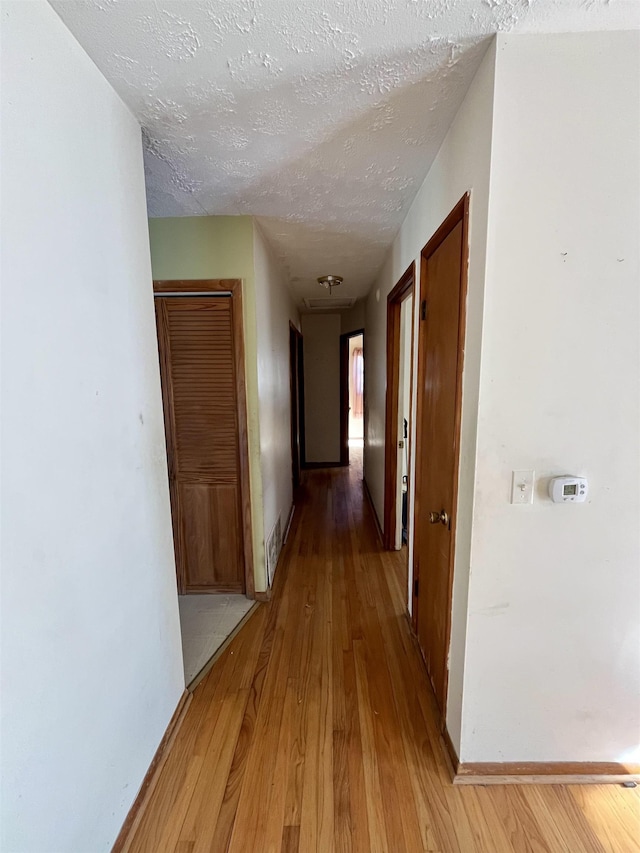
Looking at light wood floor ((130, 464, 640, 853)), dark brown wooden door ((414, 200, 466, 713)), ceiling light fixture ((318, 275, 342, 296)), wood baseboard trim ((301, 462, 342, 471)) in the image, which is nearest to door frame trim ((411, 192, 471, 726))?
dark brown wooden door ((414, 200, 466, 713))

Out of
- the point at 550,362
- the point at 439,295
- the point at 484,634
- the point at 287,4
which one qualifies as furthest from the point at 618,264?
the point at 484,634

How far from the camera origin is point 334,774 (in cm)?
135

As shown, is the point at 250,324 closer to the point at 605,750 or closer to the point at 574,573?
the point at 574,573

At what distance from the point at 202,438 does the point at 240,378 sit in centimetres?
48

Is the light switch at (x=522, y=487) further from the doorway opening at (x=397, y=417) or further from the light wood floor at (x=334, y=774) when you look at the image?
the doorway opening at (x=397, y=417)

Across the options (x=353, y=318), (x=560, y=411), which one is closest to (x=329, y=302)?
(x=353, y=318)

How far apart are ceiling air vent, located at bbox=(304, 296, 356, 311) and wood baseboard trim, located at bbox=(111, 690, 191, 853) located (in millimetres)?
4046

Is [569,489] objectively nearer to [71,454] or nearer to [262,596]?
[71,454]

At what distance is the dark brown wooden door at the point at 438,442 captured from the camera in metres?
1.34

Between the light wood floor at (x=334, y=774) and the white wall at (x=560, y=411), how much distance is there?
160 millimetres

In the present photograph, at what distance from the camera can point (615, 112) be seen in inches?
40.0

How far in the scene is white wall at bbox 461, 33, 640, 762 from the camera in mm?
1022

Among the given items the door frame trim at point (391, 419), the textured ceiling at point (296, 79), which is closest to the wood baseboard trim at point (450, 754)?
the door frame trim at point (391, 419)

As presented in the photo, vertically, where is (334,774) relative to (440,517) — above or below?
below
